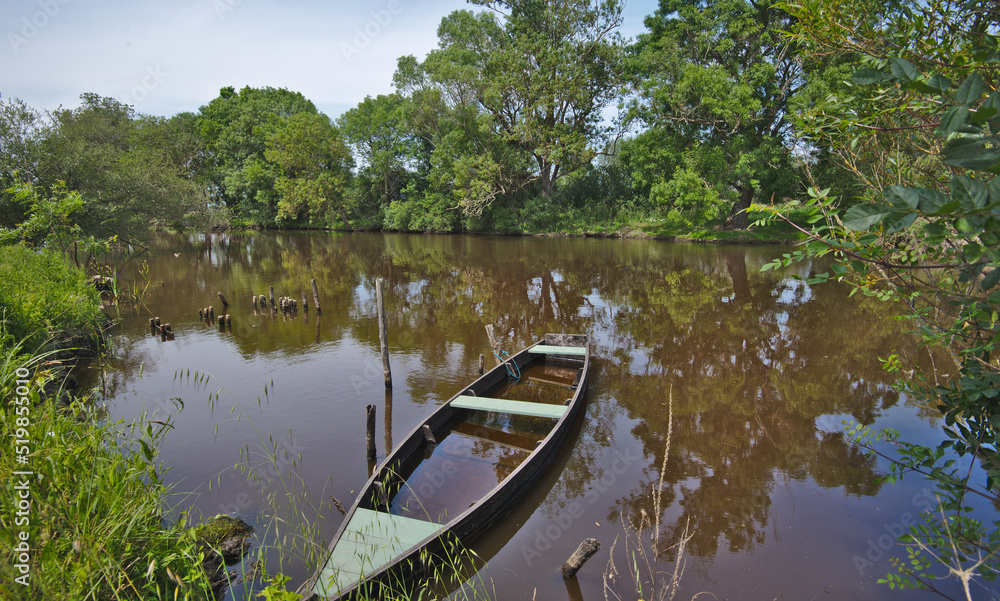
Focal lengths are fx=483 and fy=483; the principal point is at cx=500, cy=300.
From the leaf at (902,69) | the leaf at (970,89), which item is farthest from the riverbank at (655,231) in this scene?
the leaf at (970,89)

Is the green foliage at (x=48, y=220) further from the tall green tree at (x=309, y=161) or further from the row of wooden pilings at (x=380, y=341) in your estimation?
the tall green tree at (x=309, y=161)

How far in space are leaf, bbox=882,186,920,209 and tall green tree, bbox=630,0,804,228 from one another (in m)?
28.8

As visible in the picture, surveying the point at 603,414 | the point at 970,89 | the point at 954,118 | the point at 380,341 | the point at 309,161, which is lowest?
the point at 603,414

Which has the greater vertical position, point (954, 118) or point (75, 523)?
point (954, 118)

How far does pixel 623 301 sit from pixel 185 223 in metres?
23.8

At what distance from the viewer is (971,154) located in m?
1.80

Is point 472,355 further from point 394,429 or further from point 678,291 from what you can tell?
point 678,291

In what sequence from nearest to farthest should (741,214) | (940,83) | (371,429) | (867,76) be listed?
(940,83) < (867,76) < (371,429) < (741,214)

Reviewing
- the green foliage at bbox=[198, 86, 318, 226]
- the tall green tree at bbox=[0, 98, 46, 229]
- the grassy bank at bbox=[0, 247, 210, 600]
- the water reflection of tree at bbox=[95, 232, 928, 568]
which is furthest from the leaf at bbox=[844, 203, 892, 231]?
the green foliage at bbox=[198, 86, 318, 226]

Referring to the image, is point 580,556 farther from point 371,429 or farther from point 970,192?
point 970,192

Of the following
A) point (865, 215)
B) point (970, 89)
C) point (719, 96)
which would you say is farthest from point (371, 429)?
point (719, 96)

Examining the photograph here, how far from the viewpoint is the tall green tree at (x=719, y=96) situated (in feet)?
89.0

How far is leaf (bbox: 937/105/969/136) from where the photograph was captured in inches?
69.6

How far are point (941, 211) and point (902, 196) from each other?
14 centimetres
